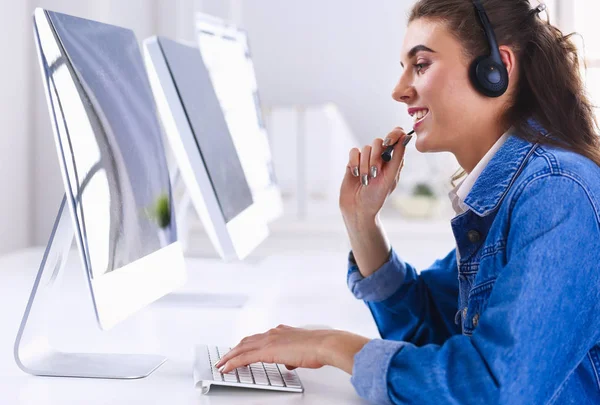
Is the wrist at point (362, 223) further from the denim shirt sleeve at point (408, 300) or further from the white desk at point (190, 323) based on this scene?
the white desk at point (190, 323)

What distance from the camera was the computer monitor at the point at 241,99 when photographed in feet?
5.69

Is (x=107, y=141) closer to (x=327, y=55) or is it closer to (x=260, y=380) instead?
(x=260, y=380)

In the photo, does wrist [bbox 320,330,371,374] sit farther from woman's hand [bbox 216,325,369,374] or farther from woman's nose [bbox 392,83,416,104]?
woman's nose [bbox 392,83,416,104]

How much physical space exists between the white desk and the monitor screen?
0.64 ft

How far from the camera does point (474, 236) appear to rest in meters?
0.90

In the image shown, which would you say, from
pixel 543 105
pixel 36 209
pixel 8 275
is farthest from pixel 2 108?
pixel 543 105

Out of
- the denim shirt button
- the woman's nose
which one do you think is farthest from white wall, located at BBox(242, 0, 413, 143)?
the denim shirt button

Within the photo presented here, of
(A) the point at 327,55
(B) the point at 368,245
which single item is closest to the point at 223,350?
(B) the point at 368,245

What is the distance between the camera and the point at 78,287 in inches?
64.9

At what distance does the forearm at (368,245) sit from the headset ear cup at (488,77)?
1.04 feet

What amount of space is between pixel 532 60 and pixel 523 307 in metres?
0.37

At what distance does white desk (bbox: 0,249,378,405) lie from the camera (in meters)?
0.88

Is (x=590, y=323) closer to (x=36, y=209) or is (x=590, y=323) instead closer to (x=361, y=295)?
(x=361, y=295)

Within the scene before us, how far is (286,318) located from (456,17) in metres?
0.62
